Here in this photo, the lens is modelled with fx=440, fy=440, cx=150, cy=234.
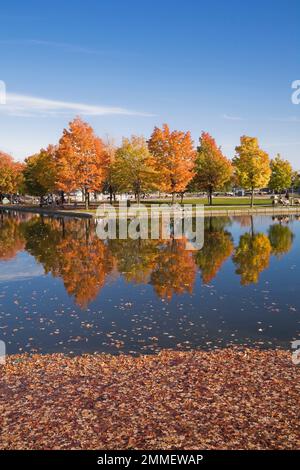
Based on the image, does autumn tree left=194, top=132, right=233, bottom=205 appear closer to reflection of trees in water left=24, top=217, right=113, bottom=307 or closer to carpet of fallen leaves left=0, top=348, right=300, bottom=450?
reflection of trees in water left=24, top=217, right=113, bottom=307

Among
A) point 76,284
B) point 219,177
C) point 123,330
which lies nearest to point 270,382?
point 123,330

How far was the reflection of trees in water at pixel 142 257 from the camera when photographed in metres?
23.6

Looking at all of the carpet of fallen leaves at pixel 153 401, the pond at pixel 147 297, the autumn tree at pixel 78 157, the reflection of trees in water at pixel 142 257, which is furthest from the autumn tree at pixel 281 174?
the carpet of fallen leaves at pixel 153 401

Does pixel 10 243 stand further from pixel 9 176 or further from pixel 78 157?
pixel 9 176

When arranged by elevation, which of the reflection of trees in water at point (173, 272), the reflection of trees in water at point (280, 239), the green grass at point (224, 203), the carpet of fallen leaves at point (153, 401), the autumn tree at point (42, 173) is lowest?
the carpet of fallen leaves at point (153, 401)

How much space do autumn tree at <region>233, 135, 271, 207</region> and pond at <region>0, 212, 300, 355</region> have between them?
39139 mm

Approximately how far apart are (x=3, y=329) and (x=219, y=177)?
67611 millimetres

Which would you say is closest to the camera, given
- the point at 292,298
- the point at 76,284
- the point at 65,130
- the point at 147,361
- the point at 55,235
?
the point at 147,361

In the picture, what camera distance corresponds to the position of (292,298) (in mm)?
19531

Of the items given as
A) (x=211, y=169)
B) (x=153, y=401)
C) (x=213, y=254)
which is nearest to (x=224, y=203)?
(x=211, y=169)

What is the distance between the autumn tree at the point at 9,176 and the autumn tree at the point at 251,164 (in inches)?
2299

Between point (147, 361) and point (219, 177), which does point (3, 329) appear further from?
point (219, 177)

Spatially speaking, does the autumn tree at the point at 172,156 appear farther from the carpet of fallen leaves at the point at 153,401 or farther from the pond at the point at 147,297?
the carpet of fallen leaves at the point at 153,401
